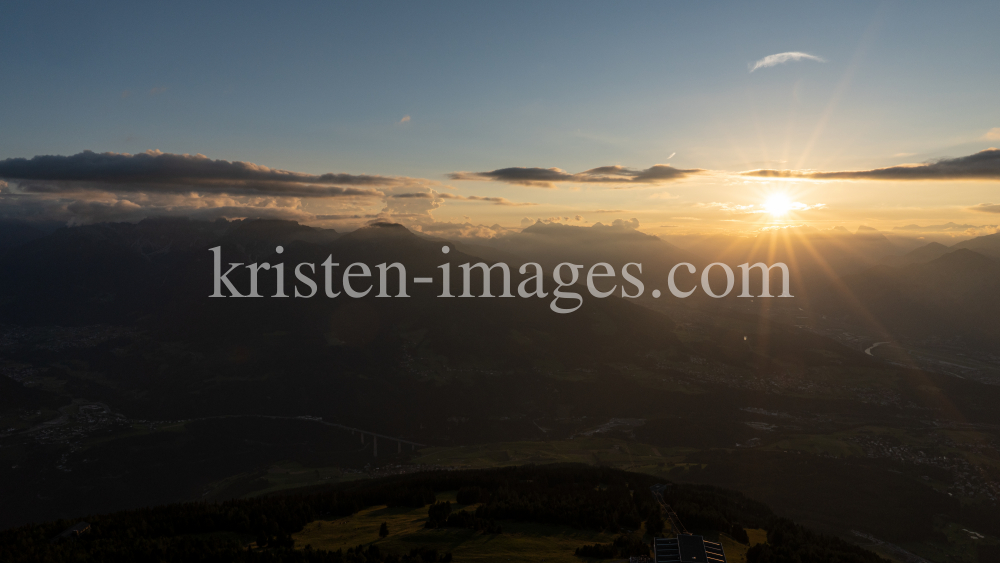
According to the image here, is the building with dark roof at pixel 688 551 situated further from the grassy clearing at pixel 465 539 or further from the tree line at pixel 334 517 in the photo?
the tree line at pixel 334 517

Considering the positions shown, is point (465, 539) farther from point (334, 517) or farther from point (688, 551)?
point (688, 551)

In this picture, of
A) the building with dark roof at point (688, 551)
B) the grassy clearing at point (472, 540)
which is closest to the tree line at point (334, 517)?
the grassy clearing at point (472, 540)

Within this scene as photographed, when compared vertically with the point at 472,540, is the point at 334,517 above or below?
below

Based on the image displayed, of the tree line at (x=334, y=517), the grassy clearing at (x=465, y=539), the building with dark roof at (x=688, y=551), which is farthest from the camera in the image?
the grassy clearing at (x=465, y=539)

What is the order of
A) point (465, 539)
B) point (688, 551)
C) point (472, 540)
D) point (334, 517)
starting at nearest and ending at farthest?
point (688, 551) < point (472, 540) < point (465, 539) < point (334, 517)

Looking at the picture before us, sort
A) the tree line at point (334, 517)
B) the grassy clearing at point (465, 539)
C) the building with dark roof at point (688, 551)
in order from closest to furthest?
the building with dark roof at point (688, 551) < the tree line at point (334, 517) < the grassy clearing at point (465, 539)

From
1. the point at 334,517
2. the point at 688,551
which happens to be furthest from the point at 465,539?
the point at 688,551

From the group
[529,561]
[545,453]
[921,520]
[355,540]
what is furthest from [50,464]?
[921,520]

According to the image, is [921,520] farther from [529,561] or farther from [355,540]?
[355,540]
